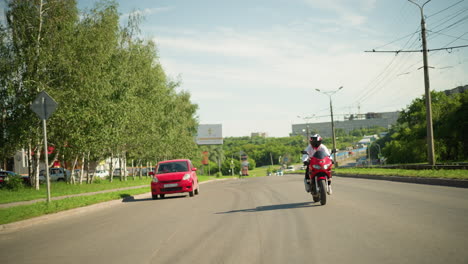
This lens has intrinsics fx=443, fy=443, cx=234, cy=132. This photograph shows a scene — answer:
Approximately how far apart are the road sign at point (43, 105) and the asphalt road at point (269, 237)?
4656 millimetres

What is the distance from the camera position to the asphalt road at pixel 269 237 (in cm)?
588

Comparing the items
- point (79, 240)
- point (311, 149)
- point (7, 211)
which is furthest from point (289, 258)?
point (7, 211)

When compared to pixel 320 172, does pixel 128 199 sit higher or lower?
lower

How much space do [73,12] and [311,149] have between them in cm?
2202

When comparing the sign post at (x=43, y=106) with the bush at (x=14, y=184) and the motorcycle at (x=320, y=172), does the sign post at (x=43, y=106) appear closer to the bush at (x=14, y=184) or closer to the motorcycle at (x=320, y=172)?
the motorcycle at (x=320, y=172)

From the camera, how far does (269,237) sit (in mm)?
7402

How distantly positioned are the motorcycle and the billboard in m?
104

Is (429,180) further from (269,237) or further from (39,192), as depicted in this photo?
(39,192)

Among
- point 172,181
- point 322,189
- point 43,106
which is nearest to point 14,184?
point 172,181

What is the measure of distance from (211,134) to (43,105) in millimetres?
101825

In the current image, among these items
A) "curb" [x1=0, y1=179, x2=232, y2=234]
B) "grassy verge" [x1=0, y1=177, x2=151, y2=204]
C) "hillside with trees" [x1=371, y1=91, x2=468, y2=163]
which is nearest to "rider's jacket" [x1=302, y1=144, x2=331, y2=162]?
"curb" [x1=0, y1=179, x2=232, y2=234]

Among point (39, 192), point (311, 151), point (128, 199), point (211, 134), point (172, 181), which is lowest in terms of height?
point (128, 199)

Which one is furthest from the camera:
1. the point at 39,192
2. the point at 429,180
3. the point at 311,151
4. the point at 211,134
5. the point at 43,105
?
the point at 211,134

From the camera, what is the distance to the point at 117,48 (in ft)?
118
